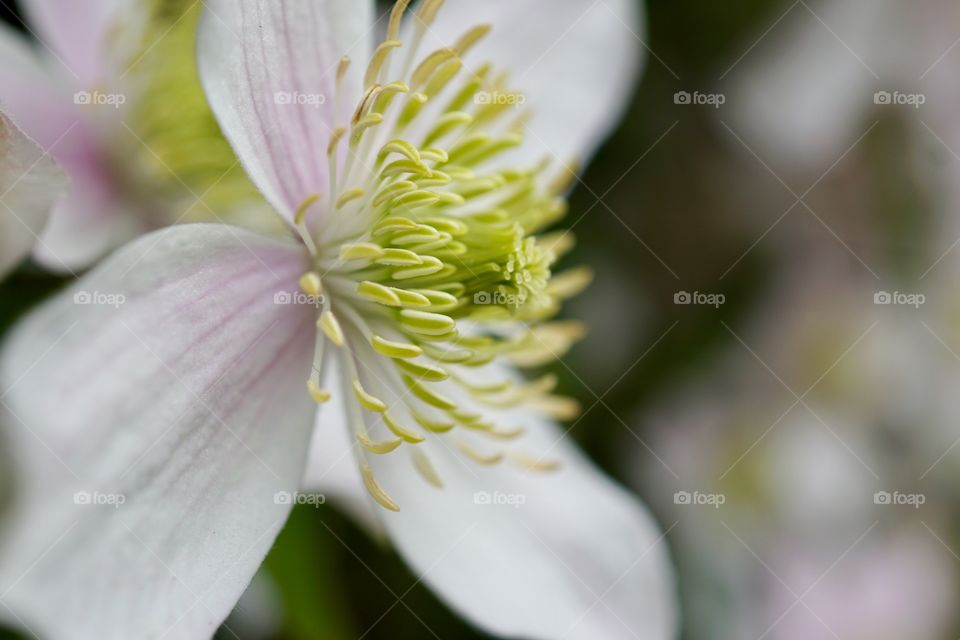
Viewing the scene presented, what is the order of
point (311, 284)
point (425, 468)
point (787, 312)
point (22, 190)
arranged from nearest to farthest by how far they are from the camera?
point (22, 190)
point (311, 284)
point (425, 468)
point (787, 312)

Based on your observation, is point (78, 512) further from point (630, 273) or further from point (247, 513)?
point (630, 273)

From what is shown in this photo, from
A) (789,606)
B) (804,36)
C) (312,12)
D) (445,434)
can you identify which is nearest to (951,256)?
(804,36)

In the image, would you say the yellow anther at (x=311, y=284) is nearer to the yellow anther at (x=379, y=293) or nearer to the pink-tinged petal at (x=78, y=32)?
the yellow anther at (x=379, y=293)

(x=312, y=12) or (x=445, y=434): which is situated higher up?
(x=312, y=12)

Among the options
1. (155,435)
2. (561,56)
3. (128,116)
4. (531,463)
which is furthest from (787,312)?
(155,435)

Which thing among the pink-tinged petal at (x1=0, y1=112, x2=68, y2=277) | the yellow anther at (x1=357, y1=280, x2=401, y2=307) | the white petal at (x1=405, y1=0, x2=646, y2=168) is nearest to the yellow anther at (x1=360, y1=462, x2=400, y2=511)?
the yellow anther at (x1=357, y1=280, x2=401, y2=307)

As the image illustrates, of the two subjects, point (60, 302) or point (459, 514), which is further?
point (459, 514)

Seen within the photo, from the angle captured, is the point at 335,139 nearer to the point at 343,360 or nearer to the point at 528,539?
the point at 343,360
